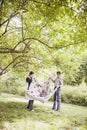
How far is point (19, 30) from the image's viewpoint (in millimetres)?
13578

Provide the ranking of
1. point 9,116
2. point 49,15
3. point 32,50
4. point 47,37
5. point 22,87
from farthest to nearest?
1. point 22,87
2. point 32,50
3. point 47,37
4. point 9,116
5. point 49,15

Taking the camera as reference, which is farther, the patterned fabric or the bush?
the bush

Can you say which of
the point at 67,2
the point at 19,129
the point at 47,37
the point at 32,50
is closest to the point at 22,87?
the point at 32,50

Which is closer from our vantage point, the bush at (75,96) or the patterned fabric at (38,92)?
the patterned fabric at (38,92)

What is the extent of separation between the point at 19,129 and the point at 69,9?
3892mm

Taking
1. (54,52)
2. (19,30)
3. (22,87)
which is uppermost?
(19,30)

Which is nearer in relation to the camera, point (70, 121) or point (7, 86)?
point (70, 121)

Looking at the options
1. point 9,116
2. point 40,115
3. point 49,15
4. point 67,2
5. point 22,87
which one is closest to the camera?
point 67,2

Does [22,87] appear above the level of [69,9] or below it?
below

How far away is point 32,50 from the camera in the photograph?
14.4m

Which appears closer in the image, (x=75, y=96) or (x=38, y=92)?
(x=38, y=92)

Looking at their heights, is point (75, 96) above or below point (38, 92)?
below

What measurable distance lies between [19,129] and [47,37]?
535 cm

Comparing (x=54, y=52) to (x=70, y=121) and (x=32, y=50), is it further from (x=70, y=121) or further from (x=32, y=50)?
(x=70, y=121)
